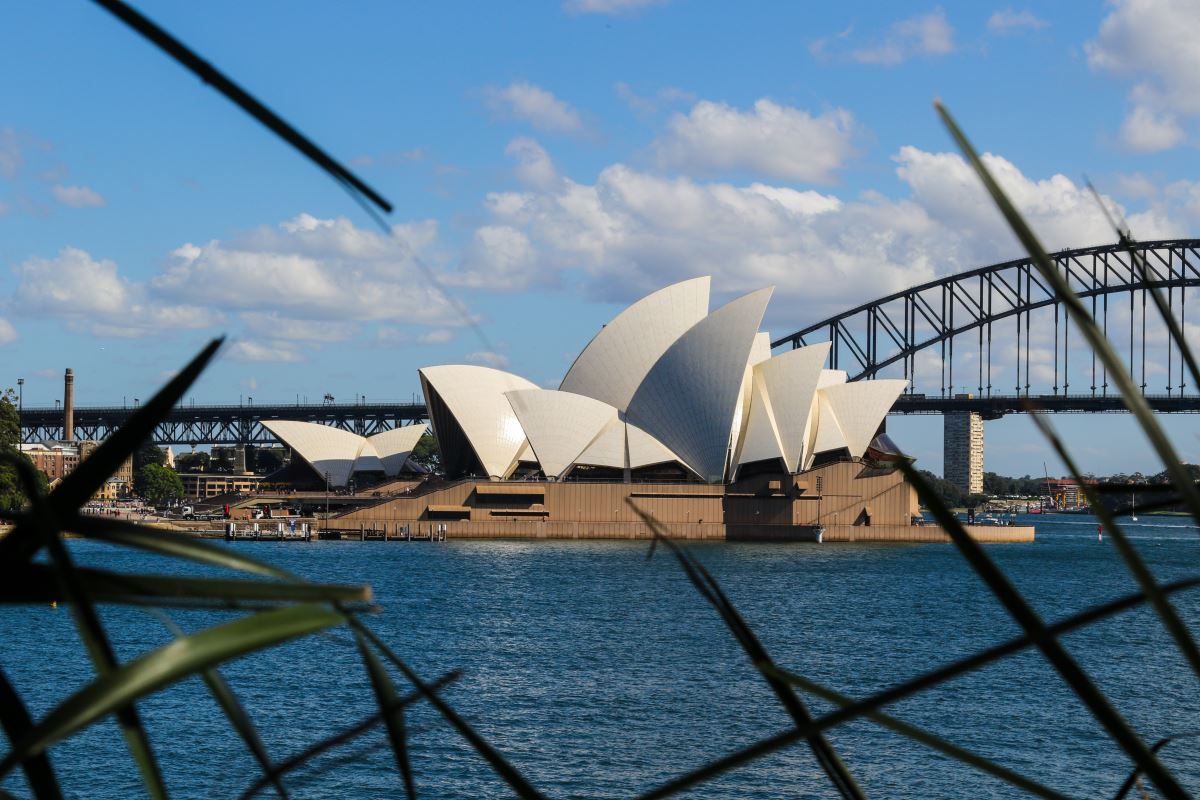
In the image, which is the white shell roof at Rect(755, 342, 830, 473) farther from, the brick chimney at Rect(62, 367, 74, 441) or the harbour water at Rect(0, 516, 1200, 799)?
the brick chimney at Rect(62, 367, 74, 441)

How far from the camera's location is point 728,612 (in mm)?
1555

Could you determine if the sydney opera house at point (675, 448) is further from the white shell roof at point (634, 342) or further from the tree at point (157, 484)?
the tree at point (157, 484)

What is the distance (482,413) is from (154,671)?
9038 centimetres

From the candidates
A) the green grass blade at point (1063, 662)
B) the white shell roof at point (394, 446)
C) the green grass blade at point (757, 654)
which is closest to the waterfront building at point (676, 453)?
the white shell roof at point (394, 446)

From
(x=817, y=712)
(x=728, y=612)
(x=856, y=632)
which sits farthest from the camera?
(x=856, y=632)

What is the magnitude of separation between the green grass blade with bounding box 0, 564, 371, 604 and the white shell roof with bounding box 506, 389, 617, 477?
281 feet

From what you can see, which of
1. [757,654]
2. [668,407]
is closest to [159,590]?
[757,654]

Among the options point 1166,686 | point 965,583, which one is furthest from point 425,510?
point 1166,686

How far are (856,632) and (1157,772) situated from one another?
126 ft

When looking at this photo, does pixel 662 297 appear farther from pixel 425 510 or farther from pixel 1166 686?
pixel 1166 686

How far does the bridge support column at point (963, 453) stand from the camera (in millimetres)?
142625

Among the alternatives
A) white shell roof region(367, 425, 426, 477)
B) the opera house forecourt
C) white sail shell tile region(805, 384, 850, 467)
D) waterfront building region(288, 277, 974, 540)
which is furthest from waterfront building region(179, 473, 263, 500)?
white sail shell tile region(805, 384, 850, 467)

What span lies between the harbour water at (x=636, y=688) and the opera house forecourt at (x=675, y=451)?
2753 cm

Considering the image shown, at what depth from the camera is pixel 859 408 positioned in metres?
90.8
